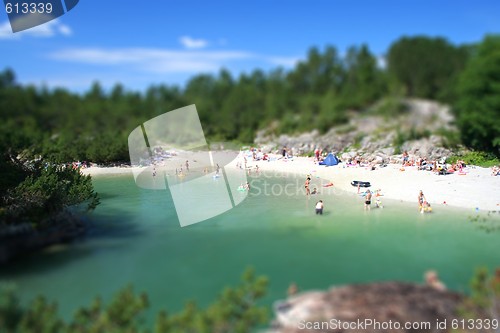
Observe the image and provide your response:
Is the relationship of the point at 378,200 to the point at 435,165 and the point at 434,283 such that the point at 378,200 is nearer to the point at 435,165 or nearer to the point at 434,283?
the point at 435,165

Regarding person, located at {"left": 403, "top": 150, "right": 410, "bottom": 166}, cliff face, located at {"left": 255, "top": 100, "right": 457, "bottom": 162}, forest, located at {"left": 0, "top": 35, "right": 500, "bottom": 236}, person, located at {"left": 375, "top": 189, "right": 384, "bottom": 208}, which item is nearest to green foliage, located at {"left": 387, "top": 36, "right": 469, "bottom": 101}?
forest, located at {"left": 0, "top": 35, "right": 500, "bottom": 236}

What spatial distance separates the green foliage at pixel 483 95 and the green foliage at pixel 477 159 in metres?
1.40

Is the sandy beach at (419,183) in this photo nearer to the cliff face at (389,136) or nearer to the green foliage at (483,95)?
the cliff face at (389,136)

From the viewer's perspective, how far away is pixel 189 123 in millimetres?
67562

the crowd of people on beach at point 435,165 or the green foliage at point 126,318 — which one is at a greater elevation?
the green foliage at point 126,318

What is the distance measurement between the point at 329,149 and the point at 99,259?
38507 millimetres

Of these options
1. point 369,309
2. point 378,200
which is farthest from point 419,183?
point 369,309

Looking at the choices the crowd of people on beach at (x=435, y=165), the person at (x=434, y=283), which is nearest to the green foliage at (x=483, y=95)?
the crowd of people on beach at (x=435, y=165)

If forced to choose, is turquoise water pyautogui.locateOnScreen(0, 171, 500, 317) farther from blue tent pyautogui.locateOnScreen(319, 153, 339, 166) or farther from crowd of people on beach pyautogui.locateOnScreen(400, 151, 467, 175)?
blue tent pyautogui.locateOnScreen(319, 153, 339, 166)

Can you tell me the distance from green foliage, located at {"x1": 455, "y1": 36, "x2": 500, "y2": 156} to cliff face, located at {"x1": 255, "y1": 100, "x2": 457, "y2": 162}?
6.90 feet

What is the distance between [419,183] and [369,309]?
75.3 feet

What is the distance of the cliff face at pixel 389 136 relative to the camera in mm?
41812

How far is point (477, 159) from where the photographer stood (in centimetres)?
3712

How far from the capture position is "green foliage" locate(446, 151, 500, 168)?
35.9m
